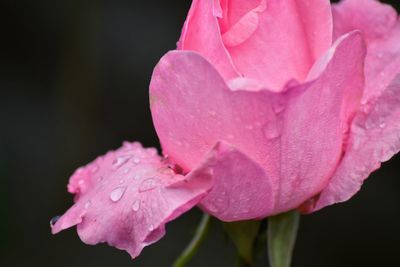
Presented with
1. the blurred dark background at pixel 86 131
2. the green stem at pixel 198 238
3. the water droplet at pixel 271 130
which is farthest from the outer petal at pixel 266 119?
the blurred dark background at pixel 86 131

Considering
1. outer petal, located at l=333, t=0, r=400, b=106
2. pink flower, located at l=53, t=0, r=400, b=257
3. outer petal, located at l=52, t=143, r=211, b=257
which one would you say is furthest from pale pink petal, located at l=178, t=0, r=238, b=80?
outer petal, located at l=333, t=0, r=400, b=106

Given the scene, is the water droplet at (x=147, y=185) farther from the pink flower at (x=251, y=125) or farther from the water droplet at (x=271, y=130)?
the water droplet at (x=271, y=130)

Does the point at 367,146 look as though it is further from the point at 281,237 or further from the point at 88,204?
the point at 88,204

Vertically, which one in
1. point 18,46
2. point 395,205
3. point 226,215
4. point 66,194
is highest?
point 226,215

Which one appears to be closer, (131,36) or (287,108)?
(287,108)

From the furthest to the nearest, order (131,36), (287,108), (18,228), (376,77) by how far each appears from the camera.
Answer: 1. (131,36)
2. (18,228)
3. (376,77)
4. (287,108)

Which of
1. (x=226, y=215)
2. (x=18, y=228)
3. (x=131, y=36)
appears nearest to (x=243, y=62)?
(x=226, y=215)

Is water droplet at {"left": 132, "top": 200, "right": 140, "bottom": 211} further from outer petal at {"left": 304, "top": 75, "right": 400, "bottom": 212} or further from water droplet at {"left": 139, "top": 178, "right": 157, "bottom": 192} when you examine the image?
outer petal at {"left": 304, "top": 75, "right": 400, "bottom": 212}

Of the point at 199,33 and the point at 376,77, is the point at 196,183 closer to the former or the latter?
the point at 199,33
